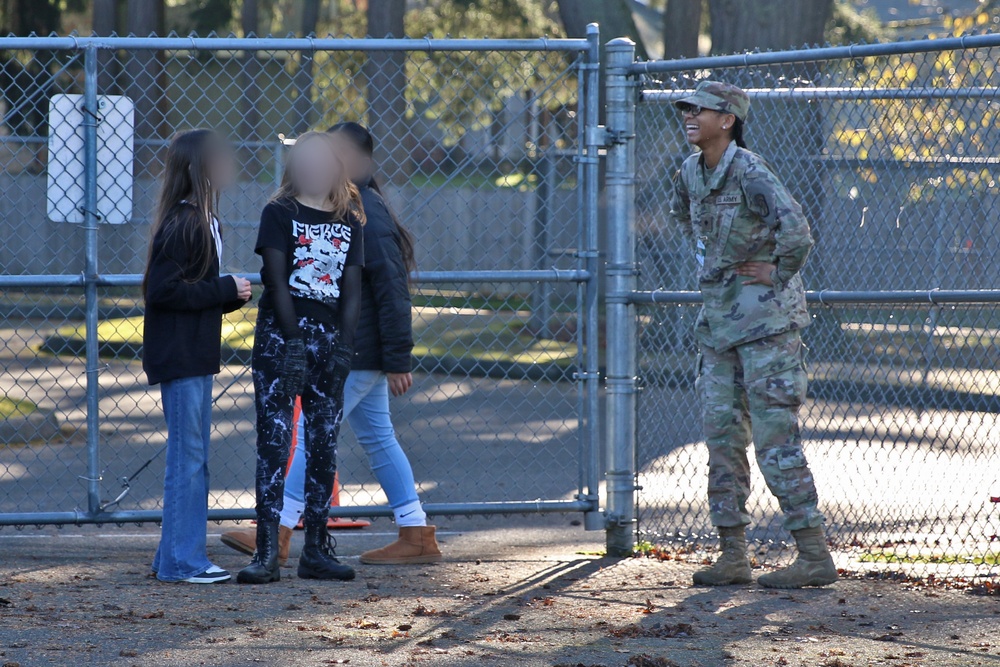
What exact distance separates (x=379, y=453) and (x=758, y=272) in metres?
1.84

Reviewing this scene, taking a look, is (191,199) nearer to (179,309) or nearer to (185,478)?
(179,309)

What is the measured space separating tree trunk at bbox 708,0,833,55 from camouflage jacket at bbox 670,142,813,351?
9.02 metres

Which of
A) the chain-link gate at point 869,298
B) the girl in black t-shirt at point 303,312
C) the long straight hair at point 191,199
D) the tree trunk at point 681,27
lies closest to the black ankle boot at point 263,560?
the girl in black t-shirt at point 303,312

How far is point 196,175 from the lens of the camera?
15.9 feet

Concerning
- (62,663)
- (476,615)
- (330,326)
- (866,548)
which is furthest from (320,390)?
(866,548)

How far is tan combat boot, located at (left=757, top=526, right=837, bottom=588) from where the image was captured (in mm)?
5047

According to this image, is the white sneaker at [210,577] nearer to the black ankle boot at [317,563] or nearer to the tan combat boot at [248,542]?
the black ankle boot at [317,563]

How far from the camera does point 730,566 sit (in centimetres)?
517

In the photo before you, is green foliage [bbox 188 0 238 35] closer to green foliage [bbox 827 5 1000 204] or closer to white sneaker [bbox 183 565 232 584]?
green foliage [bbox 827 5 1000 204]

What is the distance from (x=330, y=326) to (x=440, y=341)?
10501 millimetres

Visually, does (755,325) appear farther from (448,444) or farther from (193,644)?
(448,444)

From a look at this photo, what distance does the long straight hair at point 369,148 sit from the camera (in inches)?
209

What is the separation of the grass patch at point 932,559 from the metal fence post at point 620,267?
118cm

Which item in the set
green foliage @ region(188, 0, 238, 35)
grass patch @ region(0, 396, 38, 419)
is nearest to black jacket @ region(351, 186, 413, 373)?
grass patch @ region(0, 396, 38, 419)
